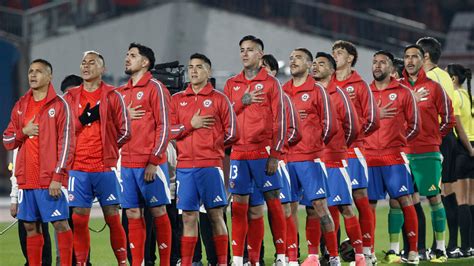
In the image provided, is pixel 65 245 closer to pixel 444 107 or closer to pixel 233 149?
pixel 233 149

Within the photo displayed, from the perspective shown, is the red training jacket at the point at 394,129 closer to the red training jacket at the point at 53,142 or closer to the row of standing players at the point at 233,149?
the row of standing players at the point at 233,149

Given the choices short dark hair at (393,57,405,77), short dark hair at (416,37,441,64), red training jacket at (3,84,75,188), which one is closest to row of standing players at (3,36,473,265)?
red training jacket at (3,84,75,188)

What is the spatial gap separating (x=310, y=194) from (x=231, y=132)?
110 cm

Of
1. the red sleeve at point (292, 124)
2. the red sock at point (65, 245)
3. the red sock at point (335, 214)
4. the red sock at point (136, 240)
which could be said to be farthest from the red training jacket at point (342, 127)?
the red sock at point (65, 245)

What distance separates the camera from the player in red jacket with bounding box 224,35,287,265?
40.2 ft

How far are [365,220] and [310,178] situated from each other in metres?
0.97

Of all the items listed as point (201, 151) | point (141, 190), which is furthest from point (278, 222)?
point (141, 190)

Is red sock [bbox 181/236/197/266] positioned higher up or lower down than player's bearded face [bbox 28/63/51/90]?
lower down

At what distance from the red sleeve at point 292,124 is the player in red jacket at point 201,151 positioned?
0.68 metres

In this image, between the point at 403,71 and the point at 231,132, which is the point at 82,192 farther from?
the point at 403,71

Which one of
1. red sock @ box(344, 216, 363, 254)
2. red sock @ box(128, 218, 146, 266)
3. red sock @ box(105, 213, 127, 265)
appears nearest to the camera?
red sock @ box(105, 213, 127, 265)

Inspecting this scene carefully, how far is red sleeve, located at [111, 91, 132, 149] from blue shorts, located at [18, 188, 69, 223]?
0.77 meters

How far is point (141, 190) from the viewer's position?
11.8 m

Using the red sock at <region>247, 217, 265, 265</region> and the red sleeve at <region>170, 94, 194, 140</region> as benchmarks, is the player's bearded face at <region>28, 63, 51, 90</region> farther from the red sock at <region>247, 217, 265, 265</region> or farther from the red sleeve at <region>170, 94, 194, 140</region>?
the red sock at <region>247, 217, 265, 265</region>
